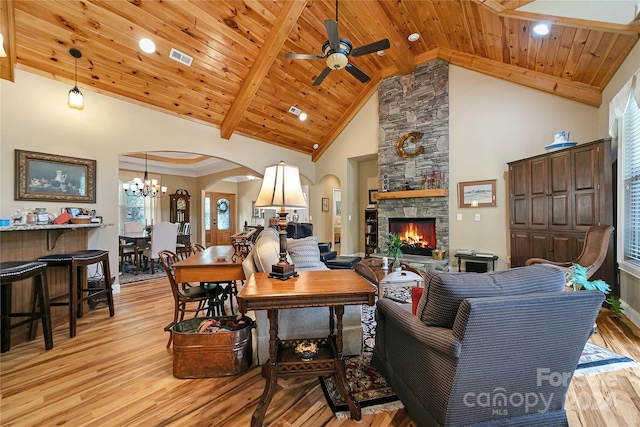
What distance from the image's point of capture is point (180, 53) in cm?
376

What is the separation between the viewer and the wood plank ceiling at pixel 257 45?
301cm

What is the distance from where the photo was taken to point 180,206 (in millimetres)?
8211

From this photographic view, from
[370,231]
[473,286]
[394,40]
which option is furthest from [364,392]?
[370,231]

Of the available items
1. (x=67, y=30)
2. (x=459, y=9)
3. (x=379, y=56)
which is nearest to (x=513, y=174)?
(x=459, y=9)

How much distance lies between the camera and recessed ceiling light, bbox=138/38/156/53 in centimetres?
345

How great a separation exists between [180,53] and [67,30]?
119 centimetres

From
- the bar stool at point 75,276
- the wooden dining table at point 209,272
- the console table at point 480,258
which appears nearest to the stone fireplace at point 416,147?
the console table at point 480,258

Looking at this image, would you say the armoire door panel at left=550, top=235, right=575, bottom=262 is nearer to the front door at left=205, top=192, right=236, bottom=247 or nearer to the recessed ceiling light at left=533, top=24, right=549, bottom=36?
the recessed ceiling light at left=533, top=24, right=549, bottom=36

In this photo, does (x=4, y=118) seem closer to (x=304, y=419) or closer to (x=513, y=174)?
(x=304, y=419)

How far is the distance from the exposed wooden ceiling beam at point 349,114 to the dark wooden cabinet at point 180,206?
4271 millimetres

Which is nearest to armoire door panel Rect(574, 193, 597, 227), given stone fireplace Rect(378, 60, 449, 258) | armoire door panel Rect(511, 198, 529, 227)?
armoire door panel Rect(511, 198, 529, 227)

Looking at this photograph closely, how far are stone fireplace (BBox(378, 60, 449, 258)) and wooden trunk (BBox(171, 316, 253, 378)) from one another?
4.39 m

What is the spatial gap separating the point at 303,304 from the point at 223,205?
9.11 meters

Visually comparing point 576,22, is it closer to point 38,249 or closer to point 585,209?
point 585,209
